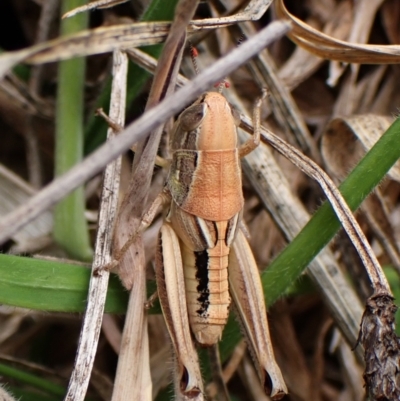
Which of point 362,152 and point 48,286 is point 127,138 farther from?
point 362,152

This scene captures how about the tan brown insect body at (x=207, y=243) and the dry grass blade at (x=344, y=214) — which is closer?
the dry grass blade at (x=344, y=214)

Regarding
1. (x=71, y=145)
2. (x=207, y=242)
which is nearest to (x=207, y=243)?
(x=207, y=242)

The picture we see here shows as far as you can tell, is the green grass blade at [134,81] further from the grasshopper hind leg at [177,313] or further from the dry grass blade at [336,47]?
the grasshopper hind leg at [177,313]

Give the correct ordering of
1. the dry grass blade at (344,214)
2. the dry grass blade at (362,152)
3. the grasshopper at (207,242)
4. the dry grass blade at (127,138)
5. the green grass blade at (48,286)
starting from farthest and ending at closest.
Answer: the dry grass blade at (362,152), the grasshopper at (207,242), the dry grass blade at (344,214), the green grass blade at (48,286), the dry grass blade at (127,138)

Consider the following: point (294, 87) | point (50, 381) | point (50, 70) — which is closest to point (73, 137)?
point (50, 70)

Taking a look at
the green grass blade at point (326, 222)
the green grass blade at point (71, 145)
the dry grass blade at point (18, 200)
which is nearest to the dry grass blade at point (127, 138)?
the green grass blade at point (326, 222)

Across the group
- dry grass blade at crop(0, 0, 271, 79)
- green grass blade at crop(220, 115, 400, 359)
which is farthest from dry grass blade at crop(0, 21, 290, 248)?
green grass blade at crop(220, 115, 400, 359)

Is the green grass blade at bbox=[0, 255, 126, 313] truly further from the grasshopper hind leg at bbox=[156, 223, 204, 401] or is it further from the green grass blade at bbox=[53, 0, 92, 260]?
the green grass blade at bbox=[53, 0, 92, 260]
